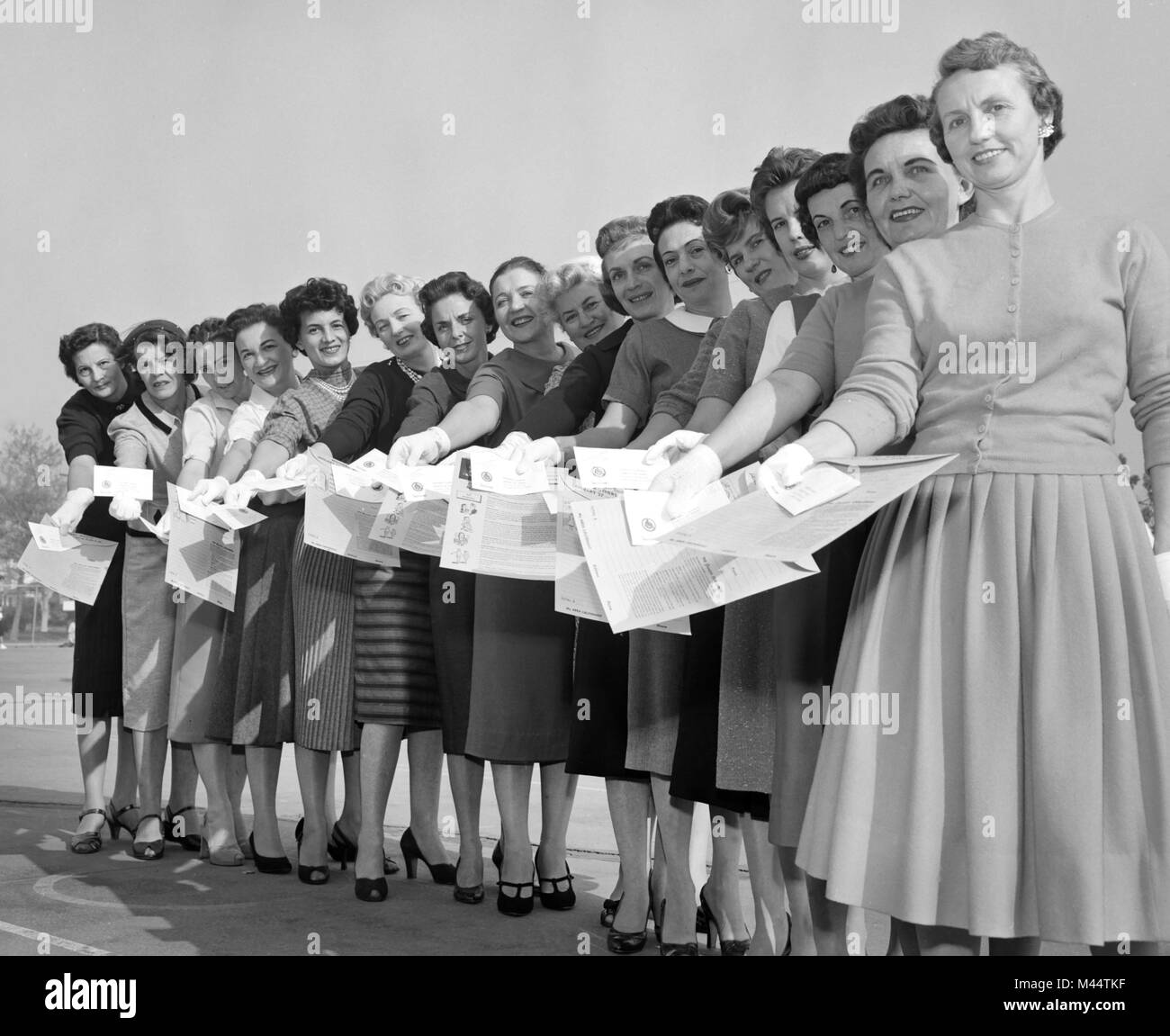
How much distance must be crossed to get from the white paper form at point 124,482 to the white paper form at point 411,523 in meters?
1.61

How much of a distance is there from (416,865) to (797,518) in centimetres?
327

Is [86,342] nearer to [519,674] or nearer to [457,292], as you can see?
[457,292]

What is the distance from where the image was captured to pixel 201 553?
4625 millimetres

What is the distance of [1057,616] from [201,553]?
10.6 feet

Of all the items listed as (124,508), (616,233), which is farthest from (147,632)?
(616,233)

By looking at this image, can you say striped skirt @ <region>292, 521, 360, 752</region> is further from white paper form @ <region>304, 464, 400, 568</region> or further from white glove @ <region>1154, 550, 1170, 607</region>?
white glove @ <region>1154, 550, 1170, 607</region>

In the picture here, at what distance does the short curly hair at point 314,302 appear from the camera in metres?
5.27

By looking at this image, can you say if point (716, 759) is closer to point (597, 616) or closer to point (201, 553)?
point (597, 616)

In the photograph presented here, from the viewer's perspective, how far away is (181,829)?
565cm

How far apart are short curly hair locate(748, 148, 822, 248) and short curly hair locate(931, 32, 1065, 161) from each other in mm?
871

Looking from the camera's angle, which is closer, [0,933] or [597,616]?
[597,616]
